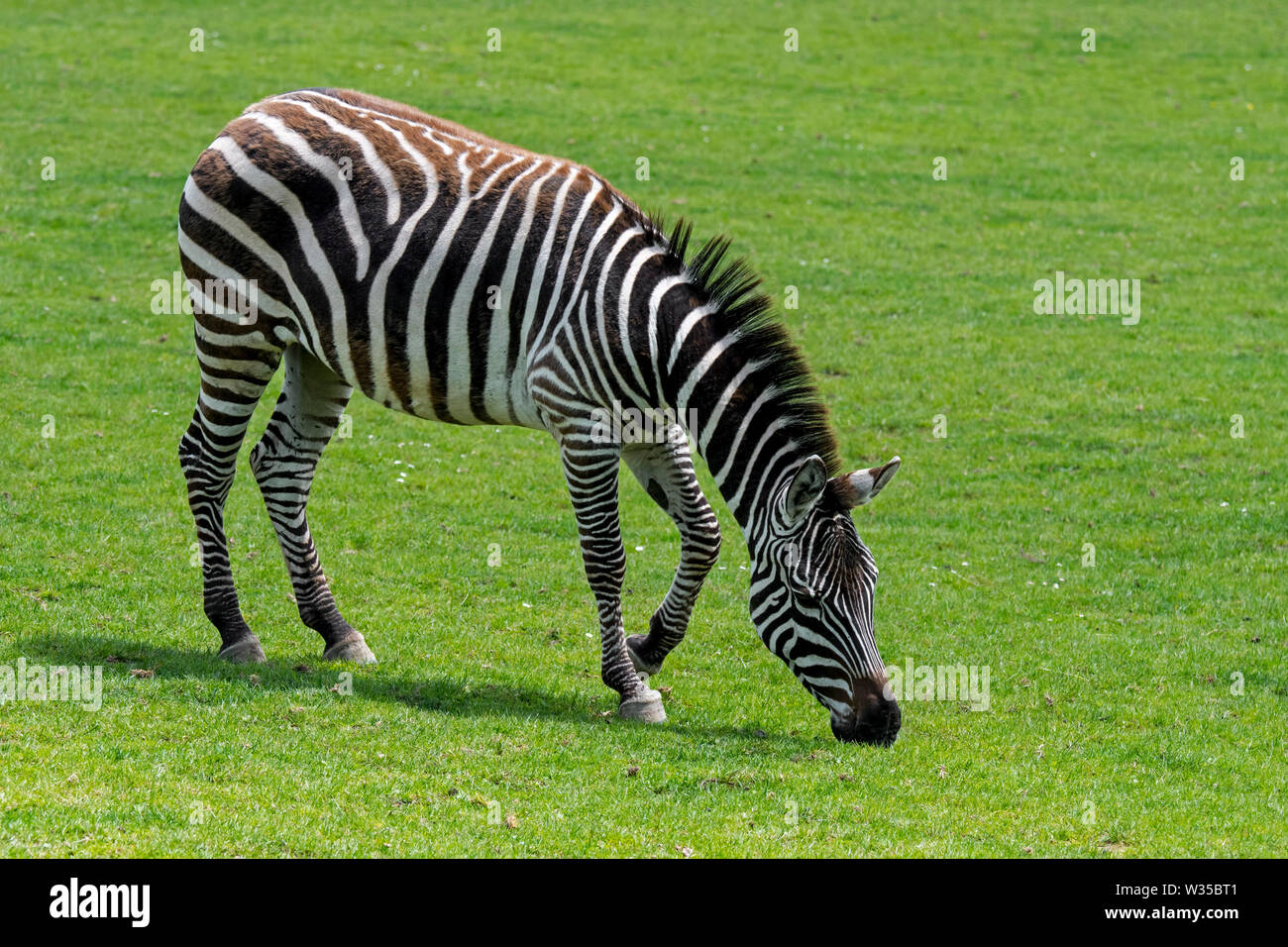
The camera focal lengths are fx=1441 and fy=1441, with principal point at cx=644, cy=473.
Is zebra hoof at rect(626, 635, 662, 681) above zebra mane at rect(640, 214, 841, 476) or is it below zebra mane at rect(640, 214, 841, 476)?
below

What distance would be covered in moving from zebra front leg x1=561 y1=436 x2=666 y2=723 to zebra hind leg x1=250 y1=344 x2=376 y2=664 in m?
2.11

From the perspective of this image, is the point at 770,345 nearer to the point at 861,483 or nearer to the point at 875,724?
the point at 861,483

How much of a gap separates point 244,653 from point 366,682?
101cm

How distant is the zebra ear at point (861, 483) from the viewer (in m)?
9.27

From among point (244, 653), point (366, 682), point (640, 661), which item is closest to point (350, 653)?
point (366, 682)

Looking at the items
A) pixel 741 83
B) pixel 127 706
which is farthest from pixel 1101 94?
pixel 127 706

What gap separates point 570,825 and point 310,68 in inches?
1113

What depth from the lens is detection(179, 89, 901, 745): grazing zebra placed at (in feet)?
31.2

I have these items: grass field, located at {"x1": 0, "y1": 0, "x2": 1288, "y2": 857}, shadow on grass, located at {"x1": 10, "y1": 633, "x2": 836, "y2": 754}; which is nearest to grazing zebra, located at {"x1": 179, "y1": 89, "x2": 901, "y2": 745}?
shadow on grass, located at {"x1": 10, "y1": 633, "x2": 836, "y2": 754}

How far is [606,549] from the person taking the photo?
33.9ft

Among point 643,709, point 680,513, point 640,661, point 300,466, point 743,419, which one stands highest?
point 743,419

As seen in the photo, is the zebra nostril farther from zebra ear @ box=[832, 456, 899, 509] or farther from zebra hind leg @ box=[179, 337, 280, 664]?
zebra hind leg @ box=[179, 337, 280, 664]

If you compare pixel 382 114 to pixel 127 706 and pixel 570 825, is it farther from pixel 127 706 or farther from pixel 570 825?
pixel 570 825

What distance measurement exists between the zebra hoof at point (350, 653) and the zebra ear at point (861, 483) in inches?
161
